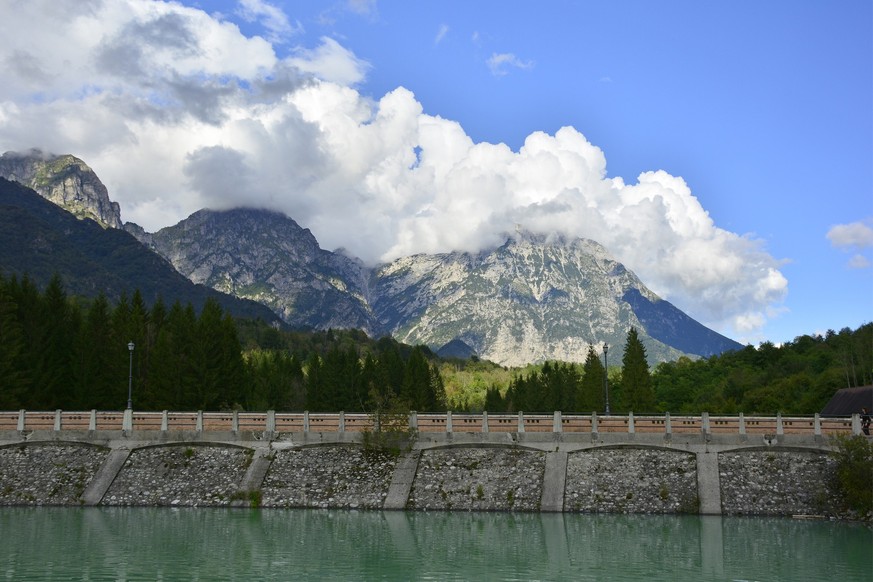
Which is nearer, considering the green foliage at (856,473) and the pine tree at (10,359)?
the green foliage at (856,473)

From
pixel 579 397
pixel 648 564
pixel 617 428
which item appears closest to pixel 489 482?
pixel 617 428

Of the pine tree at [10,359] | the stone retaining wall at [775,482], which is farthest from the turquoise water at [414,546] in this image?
the pine tree at [10,359]

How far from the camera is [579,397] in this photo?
14488 cm

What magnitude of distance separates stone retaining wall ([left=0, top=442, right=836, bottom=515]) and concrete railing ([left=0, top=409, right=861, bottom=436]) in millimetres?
1399

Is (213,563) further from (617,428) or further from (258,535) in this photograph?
(617,428)

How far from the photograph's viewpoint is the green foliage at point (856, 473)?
47031mm

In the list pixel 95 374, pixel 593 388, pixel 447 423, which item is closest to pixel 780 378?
pixel 593 388

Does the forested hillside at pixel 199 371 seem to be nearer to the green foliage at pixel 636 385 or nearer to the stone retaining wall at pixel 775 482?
the green foliage at pixel 636 385

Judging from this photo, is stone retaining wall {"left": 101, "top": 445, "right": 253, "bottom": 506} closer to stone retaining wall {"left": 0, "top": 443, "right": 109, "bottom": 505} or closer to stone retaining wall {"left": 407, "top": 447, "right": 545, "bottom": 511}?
stone retaining wall {"left": 0, "top": 443, "right": 109, "bottom": 505}

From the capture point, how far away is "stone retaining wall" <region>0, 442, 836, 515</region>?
166 feet

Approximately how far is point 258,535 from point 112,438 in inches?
859

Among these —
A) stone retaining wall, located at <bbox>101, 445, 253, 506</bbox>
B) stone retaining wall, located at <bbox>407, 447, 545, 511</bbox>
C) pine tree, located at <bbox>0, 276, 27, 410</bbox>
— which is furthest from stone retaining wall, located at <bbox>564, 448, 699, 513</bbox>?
pine tree, located at <bbox>0, 276, 27, 410</bbox>

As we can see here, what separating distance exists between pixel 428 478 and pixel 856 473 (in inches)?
1003

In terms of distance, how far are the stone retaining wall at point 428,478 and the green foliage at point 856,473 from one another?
119 cm
